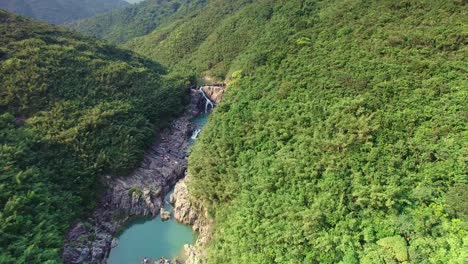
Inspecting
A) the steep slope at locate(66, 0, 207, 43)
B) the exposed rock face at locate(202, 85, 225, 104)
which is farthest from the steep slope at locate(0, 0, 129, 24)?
the exposed rock face at locate(202, 85, 225, 104)

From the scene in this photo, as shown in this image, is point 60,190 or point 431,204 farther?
point 60,190

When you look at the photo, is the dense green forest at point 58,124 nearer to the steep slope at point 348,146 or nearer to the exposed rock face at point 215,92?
the exposed rock face at point 215,92

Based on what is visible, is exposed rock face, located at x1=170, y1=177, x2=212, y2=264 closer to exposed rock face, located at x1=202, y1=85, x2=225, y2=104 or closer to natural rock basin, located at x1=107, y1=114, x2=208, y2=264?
natural rock basin, located at x1=107, y1=114, x2=208, y2=264

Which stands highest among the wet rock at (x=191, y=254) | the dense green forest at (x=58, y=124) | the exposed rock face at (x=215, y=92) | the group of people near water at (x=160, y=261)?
the dense green forest at (x=58, y=124)

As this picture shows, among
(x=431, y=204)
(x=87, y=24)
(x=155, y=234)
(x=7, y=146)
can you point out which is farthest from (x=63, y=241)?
(x=87, y=24)

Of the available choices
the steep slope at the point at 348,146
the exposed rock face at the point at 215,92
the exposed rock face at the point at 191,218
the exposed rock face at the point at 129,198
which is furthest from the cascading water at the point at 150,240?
the exposed rock face at the point at 215,92

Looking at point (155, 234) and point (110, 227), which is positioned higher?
point (110, 227)

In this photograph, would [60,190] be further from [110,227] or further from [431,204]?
[431,204]
